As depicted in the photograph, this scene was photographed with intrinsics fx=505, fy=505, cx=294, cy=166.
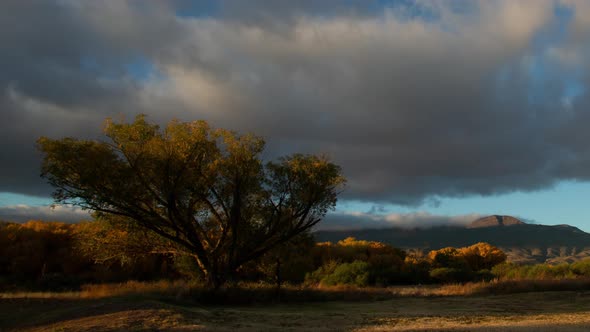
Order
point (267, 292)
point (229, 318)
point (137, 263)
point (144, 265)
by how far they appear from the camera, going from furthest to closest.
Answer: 1. point (144, 265)
2. point (137, 263)
3. point (267, 292)
4. point (229, 318)

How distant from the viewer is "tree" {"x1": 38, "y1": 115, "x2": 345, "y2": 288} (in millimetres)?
27031

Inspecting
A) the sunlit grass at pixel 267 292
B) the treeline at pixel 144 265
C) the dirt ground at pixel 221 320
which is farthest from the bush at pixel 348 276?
the dirt ground at pixel 221 320

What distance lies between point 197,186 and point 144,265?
26.2 m

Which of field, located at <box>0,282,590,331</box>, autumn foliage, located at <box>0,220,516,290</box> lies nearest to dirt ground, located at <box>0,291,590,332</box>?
field, located at <box>0,282,590,331</box>

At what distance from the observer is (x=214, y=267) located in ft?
96.8

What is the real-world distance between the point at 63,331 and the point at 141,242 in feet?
54.0

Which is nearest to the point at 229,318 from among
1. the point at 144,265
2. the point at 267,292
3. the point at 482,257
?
the point at 267,292

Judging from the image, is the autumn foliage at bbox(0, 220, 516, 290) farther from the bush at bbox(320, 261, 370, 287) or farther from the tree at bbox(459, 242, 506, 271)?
the tree at bbox(459, 242, 506, 271)

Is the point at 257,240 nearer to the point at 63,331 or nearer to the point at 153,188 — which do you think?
the point at 153,188

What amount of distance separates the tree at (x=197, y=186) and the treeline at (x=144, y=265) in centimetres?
256

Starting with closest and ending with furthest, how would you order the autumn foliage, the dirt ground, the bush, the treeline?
the dirt ground → the autumn foliage → the treeline → the bush

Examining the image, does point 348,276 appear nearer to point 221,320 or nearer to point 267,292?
point 267,292

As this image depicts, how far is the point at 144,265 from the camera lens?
5169cm

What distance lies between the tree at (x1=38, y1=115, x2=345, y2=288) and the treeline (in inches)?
101
